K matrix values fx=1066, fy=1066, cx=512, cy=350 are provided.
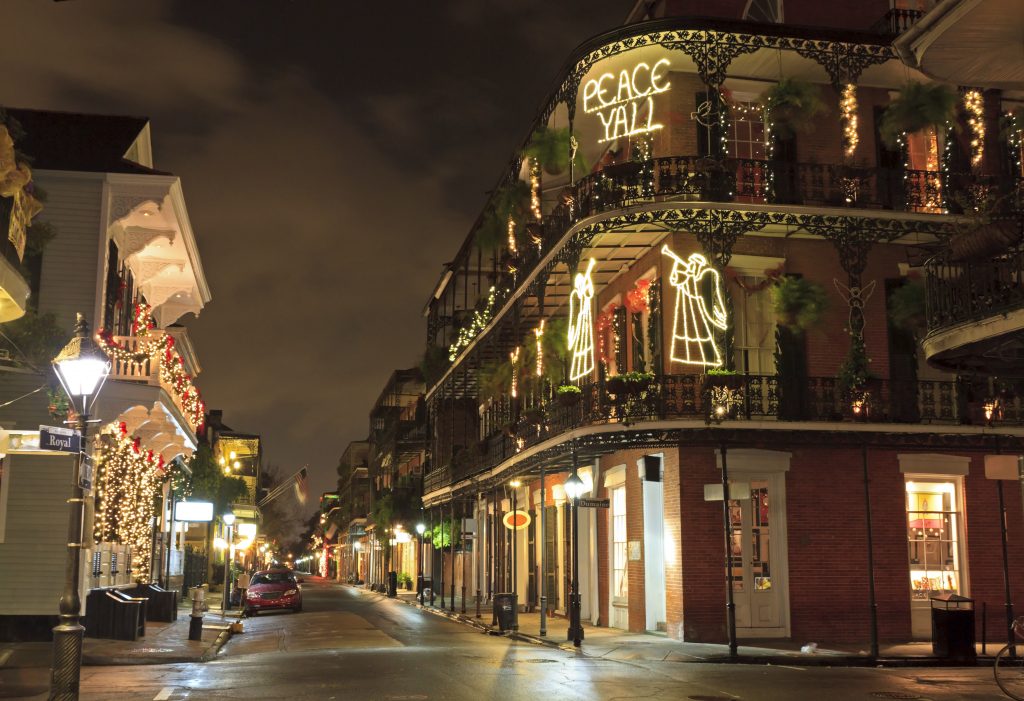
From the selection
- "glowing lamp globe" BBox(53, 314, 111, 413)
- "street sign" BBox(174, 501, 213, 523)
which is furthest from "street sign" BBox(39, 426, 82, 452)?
"street sign" BBox(174, 501, 213, 523)

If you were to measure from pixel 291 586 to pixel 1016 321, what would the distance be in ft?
86.5

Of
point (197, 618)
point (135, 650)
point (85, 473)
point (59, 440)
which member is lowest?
point (135, 650)

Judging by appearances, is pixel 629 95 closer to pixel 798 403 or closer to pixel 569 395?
pixel 569 395

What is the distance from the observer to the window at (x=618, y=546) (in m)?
22.7

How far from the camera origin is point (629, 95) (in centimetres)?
2109

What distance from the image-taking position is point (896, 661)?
1653cm

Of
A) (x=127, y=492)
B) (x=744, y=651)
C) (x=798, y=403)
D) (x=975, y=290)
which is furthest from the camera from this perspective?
(x=127, y=492)

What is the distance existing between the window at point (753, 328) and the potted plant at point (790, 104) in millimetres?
2987

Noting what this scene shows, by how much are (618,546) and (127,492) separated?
10975mm

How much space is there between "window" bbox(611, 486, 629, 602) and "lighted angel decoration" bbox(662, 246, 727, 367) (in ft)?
13.9

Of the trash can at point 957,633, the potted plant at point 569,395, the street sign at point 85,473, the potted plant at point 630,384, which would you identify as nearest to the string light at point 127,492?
the potted plant at point 569,395

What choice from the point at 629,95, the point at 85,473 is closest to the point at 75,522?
the point at 85,473

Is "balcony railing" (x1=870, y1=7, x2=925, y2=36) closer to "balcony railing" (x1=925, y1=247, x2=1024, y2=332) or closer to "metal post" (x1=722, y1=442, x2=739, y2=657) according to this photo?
"metal post" (x1=722, y1=442, x2=739, y2=657)

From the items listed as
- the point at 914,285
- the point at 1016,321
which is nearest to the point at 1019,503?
the point at 914,285
